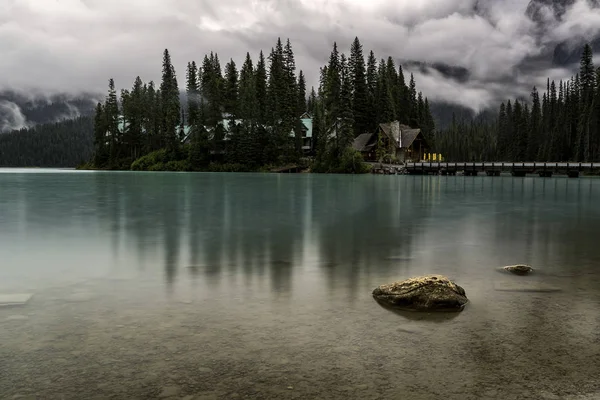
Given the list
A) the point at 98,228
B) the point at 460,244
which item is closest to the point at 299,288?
the point at 460,244

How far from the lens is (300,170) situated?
11506 cm

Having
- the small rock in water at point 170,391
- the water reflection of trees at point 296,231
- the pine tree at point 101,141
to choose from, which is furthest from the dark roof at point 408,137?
the small rock in water at point 170,391

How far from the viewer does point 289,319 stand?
28.2 feet

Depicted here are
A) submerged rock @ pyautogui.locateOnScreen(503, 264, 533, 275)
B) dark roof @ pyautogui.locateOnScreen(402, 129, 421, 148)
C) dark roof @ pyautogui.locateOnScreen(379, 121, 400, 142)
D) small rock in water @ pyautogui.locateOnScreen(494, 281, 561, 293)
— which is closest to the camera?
small rock in water @ pyautogui.locateOnScreen(494, 281, 561, 293)

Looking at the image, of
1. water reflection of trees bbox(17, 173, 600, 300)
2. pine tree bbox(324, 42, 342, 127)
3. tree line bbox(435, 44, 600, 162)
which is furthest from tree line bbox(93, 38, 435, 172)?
water reflection of trees bbox(17, 173, 600, 300)

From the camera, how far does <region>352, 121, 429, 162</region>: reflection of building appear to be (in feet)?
370

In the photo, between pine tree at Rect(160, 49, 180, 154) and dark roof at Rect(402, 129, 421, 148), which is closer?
dark roof at Rect(402, 129, 421, 148)

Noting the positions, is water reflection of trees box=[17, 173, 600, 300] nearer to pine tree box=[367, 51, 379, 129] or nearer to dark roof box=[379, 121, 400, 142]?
dark roof box=[379, 121, 400, 142]

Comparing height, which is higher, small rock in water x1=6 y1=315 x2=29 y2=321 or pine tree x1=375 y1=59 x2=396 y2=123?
pine tree x1=375 y1=59 x2=396 y2=123

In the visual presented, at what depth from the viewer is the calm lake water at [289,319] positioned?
19.8 feet

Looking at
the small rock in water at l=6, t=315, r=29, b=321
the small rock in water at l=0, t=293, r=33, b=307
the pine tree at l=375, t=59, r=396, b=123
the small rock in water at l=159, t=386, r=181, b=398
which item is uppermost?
the pine tree at l=375, t=59, r=396, b=123

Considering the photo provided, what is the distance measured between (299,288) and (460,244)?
29.2 feet

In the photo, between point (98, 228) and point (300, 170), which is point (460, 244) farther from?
point (300, 170)

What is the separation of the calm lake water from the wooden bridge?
79.7 m
